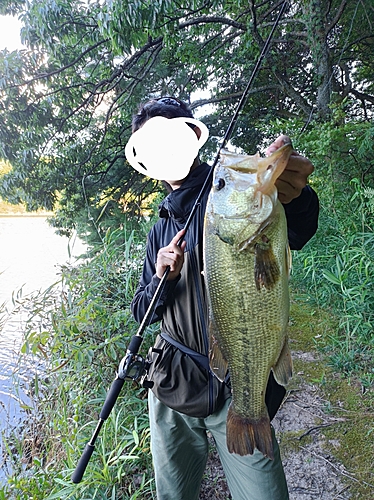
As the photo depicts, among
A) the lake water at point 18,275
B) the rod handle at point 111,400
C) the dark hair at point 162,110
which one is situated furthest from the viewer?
the lake water at point 18,275

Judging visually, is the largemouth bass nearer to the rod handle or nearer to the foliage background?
the rod handle

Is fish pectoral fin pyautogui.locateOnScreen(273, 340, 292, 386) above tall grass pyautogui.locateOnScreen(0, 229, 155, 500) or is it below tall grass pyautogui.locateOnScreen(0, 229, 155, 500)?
above

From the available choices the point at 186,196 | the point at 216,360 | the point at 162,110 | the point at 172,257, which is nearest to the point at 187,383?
the point at 216,360

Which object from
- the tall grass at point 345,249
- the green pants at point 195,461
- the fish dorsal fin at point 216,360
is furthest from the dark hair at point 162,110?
the tall grass at point 345,249

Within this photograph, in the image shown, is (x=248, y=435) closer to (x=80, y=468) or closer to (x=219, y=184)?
(x=80, y=468)

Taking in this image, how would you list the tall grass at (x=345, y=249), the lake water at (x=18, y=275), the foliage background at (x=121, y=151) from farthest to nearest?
the lake water at (x=18, y=275), the tall grass at (x=345, y=249), the foliage background at (x=121, y=151)

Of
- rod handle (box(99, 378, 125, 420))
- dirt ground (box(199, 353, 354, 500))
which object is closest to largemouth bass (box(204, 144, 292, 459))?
rod handle (box(99, 378, 125, 420))

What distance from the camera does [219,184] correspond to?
3.65 ft

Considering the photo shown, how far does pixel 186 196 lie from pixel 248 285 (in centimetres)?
57

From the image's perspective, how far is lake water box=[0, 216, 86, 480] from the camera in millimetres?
3232

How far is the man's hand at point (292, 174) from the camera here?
1055mm

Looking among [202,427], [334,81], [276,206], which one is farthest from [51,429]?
[334,81]

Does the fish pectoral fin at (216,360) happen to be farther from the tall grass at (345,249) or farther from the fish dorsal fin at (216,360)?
the tall grass at (345,249)

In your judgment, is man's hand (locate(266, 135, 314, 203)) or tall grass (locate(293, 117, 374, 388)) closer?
man's hand (locate(266, 135, 314, 203))
